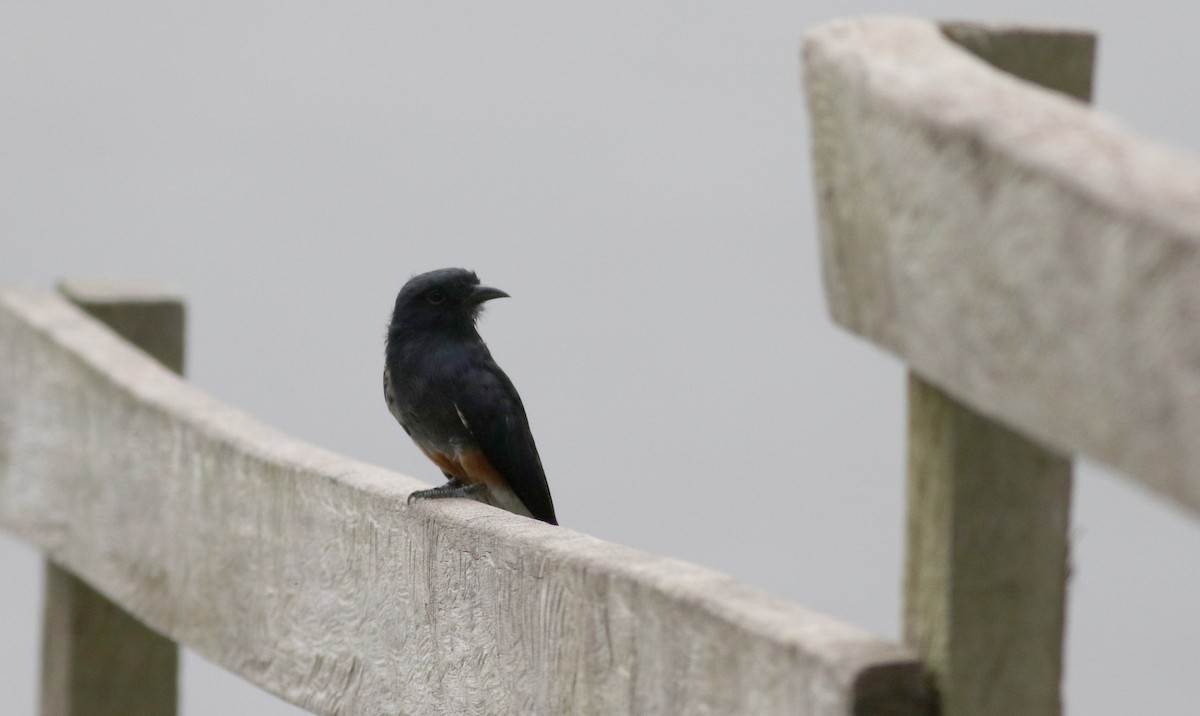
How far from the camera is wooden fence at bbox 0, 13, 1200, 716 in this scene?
1.28 meters

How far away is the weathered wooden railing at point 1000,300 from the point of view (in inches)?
49.0

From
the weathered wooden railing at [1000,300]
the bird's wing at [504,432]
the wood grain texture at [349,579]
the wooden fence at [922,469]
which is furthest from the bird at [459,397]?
the weathered wooden railing at [1000,300]

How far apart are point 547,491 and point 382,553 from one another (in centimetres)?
133

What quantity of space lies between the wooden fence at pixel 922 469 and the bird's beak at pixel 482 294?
1.04 metres

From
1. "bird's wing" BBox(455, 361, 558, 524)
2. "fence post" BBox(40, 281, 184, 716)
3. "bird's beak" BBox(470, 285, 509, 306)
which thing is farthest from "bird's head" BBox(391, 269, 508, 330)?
"fence post" BBox(40, 281, 184, 716)

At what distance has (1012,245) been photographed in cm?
137

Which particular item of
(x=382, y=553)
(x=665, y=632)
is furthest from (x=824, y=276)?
(x=382, y=553)

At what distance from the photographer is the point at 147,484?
4.04 meters

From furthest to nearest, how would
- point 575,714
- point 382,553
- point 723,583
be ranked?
point 382,553
point 575,714
point 723,583

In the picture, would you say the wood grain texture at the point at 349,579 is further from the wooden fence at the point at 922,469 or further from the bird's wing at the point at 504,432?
the bird's wing at the point at 504,432

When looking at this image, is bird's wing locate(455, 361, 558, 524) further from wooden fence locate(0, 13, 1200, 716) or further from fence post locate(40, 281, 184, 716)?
fence post locate(40, 281, 184, 716)

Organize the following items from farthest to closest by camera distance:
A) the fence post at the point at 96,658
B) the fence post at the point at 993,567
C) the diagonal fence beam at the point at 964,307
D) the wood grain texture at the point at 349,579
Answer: the fence post at the point at 96,658 < the wood grain texture at the point at 349,579 < the fence post at the point at 993,567 < the diagonal fence beam at the point at 964,307

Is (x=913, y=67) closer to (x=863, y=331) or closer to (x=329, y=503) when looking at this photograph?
(x=863, y=331)

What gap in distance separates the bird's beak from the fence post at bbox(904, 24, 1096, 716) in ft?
8.71
